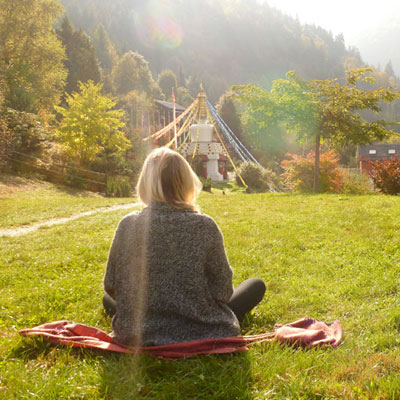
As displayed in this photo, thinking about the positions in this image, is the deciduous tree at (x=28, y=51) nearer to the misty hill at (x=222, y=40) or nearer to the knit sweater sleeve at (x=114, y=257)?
the knit sweater sleeve at (x=114, y=257)

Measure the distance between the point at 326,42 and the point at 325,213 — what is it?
7203 inches

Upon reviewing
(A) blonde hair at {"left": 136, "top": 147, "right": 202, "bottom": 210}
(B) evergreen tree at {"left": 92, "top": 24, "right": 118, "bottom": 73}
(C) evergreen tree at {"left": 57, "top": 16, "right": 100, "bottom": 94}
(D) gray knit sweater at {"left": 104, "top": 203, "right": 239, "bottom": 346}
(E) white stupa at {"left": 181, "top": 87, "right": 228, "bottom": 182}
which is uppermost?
(B) evergreen tree at {"left": 92, "top": 24, "right": 118, "bottom": 73}

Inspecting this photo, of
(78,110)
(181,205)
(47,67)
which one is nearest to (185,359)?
(181,205)

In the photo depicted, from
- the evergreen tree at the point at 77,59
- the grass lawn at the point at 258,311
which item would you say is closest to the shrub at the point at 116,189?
the grass lawn at the point at 258,311

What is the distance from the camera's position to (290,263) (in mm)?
5582

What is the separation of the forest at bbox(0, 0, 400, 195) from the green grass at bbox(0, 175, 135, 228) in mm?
3077

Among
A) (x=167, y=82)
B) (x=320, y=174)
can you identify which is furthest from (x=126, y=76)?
(x=320, y=174)

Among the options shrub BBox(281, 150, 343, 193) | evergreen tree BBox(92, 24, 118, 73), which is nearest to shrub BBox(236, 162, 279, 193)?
shrub BBox(281, 150, 343, 193)

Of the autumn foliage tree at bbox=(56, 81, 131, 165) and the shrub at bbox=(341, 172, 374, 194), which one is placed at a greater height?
the autumn foliage tree at bbox=(56, 81, 131, 165)

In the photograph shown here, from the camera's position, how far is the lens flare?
443ft

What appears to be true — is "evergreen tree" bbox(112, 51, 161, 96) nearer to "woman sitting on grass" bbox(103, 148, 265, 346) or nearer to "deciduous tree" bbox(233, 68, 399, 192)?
"deciduous tree" bbox(233, 68, 399, 192)

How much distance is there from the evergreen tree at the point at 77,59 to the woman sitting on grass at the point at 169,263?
48949mm

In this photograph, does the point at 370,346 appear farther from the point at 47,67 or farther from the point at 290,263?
the point at 47,67

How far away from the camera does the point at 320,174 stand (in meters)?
18.9
